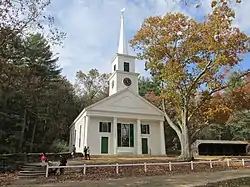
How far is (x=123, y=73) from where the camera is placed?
35.1m

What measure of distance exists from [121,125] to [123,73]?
729 centimetres

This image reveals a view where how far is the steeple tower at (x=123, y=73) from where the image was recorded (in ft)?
114

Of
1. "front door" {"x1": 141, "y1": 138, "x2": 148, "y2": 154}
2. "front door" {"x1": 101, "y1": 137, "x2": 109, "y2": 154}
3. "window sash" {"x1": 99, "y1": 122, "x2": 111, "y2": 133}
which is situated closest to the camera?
"front door" {"x1": 101, "y1": 137, "x2": 109, "y2": 154}

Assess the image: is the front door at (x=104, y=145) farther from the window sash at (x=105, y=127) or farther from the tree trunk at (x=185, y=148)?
the tree trunk at (x=185, y=148)

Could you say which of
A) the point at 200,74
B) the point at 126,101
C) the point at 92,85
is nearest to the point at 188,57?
the point at 200,74

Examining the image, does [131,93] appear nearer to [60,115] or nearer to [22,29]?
[60,115]

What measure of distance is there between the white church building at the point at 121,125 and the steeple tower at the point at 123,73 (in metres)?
0.13

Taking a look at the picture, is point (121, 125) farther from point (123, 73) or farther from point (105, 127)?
point (123, 73)

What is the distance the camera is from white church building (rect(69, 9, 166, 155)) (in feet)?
97.9

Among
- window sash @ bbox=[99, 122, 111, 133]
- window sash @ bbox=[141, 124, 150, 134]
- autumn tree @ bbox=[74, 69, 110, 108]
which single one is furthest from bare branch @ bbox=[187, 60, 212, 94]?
autumn tree @ bbox=[74, 69, 110, 108]

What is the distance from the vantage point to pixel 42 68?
40094 mm

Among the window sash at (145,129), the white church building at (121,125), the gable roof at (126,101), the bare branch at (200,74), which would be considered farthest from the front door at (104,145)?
the bare branch at (200,74)

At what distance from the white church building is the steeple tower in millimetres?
130

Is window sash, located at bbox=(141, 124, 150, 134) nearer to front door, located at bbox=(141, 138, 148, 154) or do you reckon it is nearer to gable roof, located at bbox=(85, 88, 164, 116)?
front door, located at bbox=(141, 138, 148, 154)
